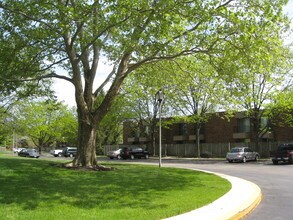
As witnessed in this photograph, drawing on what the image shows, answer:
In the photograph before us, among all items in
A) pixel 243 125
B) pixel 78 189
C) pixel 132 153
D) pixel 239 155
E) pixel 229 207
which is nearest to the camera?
pixel 229 207

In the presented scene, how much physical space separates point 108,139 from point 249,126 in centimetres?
3027

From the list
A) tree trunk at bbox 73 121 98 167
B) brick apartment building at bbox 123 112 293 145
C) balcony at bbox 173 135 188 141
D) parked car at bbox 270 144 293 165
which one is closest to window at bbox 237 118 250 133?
brick apartment building at bbox 123 112 293 145

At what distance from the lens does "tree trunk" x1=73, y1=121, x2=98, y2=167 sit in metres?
20.0

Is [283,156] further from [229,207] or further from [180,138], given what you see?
[180,138]

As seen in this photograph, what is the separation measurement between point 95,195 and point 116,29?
27.2ft

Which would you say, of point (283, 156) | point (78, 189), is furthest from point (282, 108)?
point (78, 189)

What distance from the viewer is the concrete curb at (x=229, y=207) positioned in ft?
30.9

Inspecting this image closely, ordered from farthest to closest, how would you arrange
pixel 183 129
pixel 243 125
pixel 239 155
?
pixel 183 129 < pixel 243 125 < pixel 239 155

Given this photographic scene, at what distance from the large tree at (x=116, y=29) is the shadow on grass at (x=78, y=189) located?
4.67 meters

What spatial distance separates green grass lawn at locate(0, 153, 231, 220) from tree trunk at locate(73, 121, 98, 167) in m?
3.08

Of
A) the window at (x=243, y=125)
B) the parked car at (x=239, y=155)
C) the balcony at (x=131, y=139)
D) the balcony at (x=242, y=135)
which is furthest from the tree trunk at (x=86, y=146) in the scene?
the balcony at (x=131, y=139)

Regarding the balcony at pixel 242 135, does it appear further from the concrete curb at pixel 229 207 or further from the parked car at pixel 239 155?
the concrete curb at pixel 229 207

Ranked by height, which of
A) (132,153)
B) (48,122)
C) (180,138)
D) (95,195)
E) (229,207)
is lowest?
(229,207)

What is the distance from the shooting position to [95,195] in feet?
38.1
